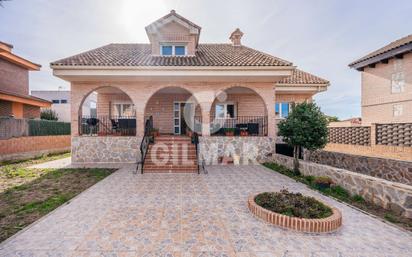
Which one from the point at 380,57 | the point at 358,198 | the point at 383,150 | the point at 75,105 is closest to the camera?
the point at 358,198

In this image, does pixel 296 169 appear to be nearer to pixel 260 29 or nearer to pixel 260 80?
pixel 260 80

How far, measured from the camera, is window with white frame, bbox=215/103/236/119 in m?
14.6

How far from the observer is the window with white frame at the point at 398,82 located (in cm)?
1451

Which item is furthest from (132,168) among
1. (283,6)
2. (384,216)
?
Result: (283,6)

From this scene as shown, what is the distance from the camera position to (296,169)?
8656mm

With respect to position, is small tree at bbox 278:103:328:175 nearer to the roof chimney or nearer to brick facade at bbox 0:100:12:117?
the roof chimney

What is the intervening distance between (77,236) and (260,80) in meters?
10.7

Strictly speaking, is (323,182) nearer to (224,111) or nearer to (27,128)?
(224,111)

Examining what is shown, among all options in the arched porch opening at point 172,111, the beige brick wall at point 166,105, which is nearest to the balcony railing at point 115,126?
the beige brick wall at point 166,105

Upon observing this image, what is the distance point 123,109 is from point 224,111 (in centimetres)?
771

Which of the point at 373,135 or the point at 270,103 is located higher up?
the point at 270,103

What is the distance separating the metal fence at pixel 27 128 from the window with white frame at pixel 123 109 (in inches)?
216

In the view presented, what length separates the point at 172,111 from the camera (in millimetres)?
14508

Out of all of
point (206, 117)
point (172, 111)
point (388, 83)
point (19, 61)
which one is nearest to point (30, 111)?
point (19, 61)
